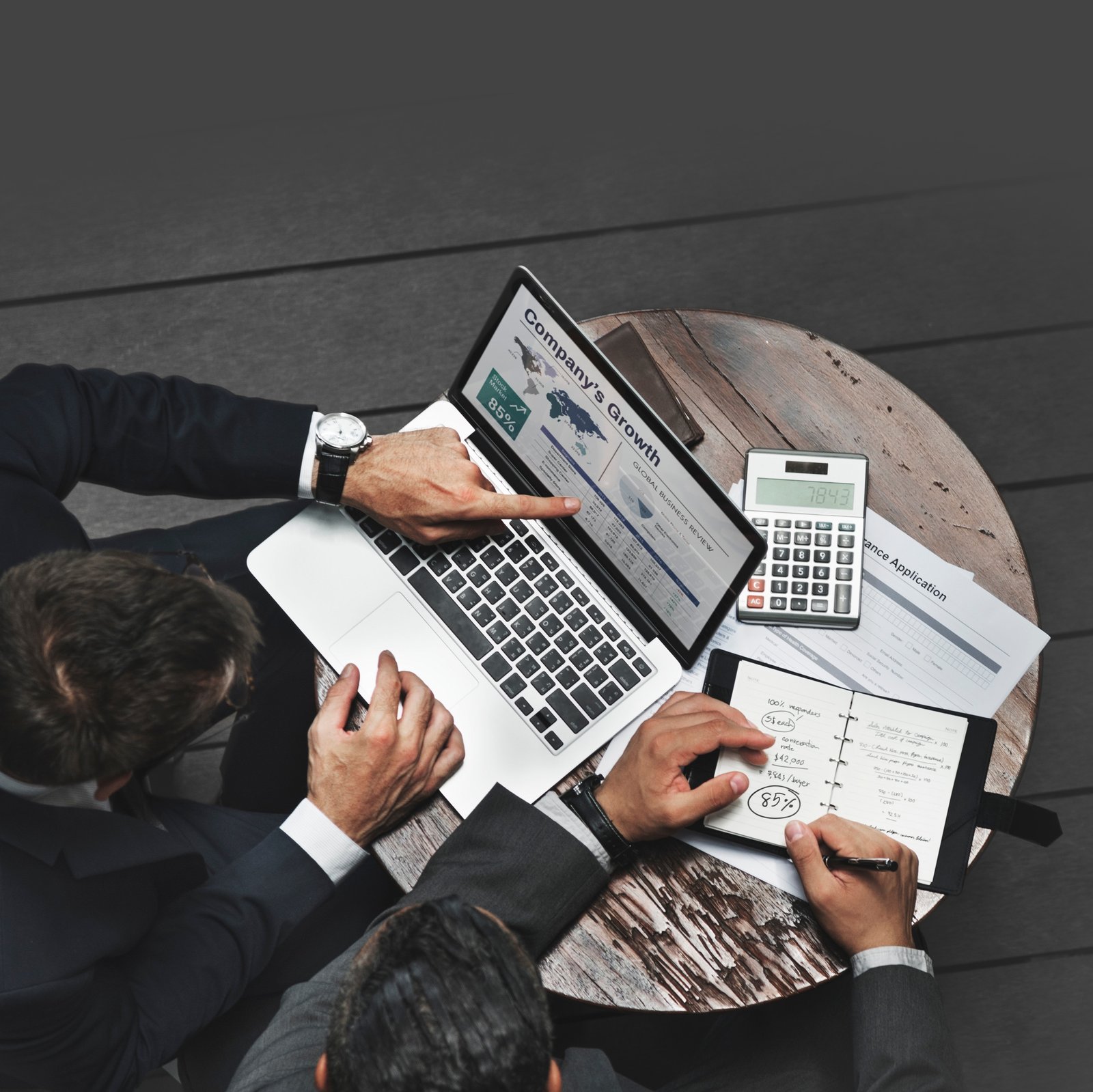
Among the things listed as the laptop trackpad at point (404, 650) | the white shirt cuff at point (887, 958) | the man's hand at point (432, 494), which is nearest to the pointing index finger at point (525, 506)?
the man's hand at point (432, 494)

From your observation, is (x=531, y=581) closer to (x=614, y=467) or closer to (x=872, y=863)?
(x=614, y=467)

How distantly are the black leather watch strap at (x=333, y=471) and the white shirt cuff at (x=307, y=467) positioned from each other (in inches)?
1.0

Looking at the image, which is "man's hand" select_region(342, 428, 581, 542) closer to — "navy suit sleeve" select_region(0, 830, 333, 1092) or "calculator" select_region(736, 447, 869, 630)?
"calculator" select_region(736, 447, 869, 630)

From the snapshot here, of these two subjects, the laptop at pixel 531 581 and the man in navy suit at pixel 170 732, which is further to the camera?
the laptop at pixel 531 581

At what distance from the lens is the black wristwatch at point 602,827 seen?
1192 millimetres

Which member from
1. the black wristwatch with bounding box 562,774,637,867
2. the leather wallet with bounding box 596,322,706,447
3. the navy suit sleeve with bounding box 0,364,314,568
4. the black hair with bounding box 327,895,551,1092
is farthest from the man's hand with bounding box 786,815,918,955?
the navy suit sleeve with bounding box 0,364,314,568

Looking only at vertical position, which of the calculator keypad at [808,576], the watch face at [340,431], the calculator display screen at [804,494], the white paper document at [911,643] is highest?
the watch face at [340,431]

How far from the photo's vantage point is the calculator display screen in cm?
131

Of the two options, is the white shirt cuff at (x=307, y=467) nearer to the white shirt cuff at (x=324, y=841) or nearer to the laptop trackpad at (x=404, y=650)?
the laptop trackpad at (x=404, y=650)

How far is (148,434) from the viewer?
4.47 feet

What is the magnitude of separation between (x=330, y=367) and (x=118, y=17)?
1065mm

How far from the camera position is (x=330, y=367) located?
212cm

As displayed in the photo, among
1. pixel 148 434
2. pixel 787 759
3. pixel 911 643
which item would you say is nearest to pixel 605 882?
pixel 787 759

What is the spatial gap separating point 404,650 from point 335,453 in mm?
271
